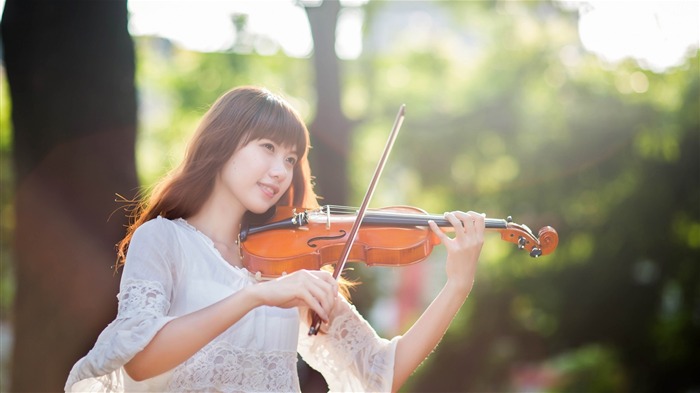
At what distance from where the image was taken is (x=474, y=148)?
11547 millimetres

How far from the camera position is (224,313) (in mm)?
1936

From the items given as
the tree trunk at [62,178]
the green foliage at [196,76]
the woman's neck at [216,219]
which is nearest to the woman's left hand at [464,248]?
the woman's neck at [216,219]

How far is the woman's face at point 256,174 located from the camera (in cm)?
237

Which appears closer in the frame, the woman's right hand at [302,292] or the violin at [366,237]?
the woman's right hand at [302,292]

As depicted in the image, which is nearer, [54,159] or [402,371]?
[402,371]

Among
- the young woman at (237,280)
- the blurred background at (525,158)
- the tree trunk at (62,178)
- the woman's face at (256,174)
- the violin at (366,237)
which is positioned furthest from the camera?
the blurred background at (525,158)

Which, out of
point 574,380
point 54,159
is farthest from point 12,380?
point 574,380

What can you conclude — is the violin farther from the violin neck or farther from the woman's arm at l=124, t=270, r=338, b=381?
the woman's arm at l=124, t=270, r=338, b=381

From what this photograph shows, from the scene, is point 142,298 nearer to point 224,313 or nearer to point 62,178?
point 224,313

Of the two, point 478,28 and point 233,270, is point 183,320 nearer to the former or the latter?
point 233,270

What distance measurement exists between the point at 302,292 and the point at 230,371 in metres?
0.49

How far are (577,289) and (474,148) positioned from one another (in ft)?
8.00

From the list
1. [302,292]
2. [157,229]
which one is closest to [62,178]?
[157,229]

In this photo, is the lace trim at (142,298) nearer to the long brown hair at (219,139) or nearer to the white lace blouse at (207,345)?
the white lace blouse at (207,345)
